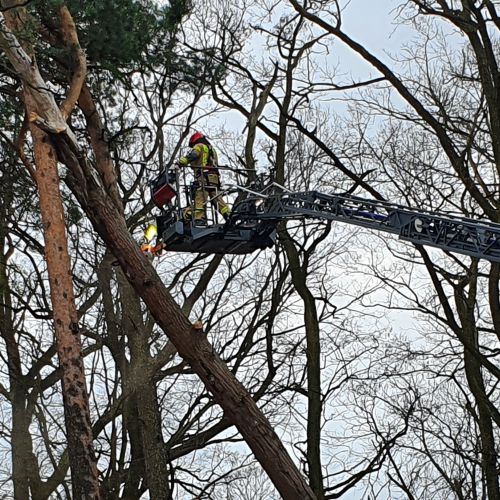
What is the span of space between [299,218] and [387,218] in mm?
1440

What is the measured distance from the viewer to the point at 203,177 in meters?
9.99

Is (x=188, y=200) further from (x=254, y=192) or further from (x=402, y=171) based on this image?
(x=402, y=171)

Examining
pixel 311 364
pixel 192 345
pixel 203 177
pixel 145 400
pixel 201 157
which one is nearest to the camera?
pixel 203 177

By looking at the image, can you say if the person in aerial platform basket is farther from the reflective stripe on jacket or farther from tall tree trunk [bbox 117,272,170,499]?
tall tree trunk [bbox 117,272,170,499]

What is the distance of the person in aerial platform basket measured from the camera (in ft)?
32.4

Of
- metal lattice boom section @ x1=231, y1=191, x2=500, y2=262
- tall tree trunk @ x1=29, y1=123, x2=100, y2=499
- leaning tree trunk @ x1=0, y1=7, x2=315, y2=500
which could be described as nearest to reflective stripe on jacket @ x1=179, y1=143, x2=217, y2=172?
metal lattice boom section @ x1=231, y1=191, x2=500, y2=262

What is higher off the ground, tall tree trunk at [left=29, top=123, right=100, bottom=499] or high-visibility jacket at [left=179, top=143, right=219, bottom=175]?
high-visibility jacket at [left=179, top=143, right=219, bottom=175]

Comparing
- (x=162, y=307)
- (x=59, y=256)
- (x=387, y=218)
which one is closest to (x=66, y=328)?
(x=59, y=256)

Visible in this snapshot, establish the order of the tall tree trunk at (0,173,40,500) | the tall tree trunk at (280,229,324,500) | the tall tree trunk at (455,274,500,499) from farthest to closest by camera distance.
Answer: the tall tree trunk at (0,173,40,500) < the tall tree trunk at (280,229,324,500) < the tall tree trunk at (455,274,500,499)

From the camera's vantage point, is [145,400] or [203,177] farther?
[145,400]

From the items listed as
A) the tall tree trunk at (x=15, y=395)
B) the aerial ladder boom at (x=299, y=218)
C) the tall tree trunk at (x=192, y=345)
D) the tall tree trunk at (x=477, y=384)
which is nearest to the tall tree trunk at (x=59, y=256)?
the tall tree trunk at (x=192, y=345)

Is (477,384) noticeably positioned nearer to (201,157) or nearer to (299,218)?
(299,218)

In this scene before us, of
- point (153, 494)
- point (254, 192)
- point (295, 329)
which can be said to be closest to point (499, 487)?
point (295, 329)

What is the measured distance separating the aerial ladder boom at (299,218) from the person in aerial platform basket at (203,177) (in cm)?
18
